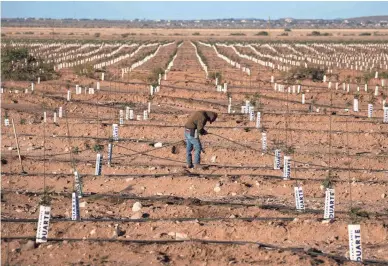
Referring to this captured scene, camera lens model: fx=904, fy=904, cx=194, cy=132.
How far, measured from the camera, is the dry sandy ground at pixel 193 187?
1041 centimetres

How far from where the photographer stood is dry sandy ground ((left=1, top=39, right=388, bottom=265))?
10406 millimetres

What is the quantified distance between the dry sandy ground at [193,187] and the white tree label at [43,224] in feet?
0.46

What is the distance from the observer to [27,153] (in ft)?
61.3

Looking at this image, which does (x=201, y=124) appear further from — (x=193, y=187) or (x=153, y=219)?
(x=153, y=219)

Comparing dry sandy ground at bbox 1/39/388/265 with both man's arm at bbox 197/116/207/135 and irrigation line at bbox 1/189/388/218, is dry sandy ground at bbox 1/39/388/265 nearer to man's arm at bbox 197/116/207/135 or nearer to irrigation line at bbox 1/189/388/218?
irrigation line at bbox 1/189/388/218

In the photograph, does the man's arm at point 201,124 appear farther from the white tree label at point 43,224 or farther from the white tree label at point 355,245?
the white tree label at point 355,245

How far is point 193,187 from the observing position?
49.2ft

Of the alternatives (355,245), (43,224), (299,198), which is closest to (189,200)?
(299,198)

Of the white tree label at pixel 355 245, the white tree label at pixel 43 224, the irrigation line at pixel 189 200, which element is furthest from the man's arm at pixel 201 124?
the white tree label at pixel 355 245

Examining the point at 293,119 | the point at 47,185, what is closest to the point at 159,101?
the point at 293,119

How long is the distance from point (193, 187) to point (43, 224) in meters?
4.84

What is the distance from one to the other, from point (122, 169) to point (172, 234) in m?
5.38

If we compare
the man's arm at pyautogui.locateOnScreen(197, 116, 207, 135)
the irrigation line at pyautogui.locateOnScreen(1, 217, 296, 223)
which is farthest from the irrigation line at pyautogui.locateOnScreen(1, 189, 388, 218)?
the man's arm at pyautogui.locateOnScreen(197, 116, 207, 135)

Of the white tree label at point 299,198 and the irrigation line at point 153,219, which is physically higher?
the white tree label at point 299,198
